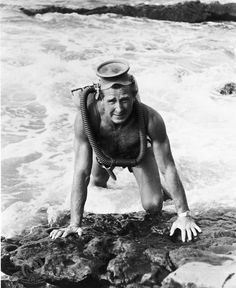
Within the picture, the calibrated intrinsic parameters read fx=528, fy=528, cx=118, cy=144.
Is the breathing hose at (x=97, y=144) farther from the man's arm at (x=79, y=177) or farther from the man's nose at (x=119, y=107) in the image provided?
the man's nose at (x=119, y=107)

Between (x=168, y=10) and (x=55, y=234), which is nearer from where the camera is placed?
(x=55, y=234)

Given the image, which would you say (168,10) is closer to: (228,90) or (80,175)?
(228,90)

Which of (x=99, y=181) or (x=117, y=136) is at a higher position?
(x=117, y=136)

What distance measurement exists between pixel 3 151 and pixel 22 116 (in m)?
1.16

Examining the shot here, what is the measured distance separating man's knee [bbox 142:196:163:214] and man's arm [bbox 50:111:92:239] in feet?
2.26

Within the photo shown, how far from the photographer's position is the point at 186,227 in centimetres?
369

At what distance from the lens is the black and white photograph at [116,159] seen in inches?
135

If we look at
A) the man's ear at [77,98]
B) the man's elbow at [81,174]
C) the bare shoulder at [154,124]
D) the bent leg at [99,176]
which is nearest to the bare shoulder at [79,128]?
the man's ear at [77,98]

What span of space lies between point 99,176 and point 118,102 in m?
1.52

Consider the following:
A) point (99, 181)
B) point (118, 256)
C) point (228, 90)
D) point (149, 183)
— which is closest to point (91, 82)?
point (228, 90)

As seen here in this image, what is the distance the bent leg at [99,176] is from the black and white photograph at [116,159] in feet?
0.05

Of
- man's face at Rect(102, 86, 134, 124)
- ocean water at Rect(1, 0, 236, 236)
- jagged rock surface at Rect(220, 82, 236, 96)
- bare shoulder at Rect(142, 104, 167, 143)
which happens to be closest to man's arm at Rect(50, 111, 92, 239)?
man's face at Rect(102, 86, 134, 124)

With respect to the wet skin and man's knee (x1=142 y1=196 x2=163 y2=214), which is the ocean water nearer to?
man's knee (x1=142 y1=196 x2=163 y2=214)

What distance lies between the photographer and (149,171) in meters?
4.35
